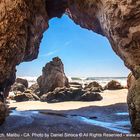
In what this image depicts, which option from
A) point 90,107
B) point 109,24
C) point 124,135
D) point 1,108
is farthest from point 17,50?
point 90,107

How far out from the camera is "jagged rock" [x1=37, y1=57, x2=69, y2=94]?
52.6ft

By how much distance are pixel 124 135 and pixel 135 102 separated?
0.97m

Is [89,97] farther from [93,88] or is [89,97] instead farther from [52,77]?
[93,88]

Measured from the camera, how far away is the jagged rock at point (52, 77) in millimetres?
16047

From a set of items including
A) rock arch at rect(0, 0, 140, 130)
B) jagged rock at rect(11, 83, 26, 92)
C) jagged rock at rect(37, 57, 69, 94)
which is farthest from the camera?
jagged rock at rect(11, 83, 26, 92)

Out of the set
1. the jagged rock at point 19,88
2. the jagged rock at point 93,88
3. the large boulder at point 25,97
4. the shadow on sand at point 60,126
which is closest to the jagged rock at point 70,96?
the large boulder at point 25,97

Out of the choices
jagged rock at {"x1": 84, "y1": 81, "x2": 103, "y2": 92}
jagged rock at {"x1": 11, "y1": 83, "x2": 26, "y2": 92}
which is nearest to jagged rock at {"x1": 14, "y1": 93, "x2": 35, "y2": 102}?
jagged rock at {"x1": 84, "y1": 81, "x2": 103, "y2": 92}

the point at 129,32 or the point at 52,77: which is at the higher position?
the point at 129,32

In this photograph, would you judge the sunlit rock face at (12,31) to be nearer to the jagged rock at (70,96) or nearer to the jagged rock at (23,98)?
the jagged rock at (70,96)

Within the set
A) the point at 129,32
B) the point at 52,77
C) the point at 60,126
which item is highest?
the point at 129,32

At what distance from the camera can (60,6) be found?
38.0 ft

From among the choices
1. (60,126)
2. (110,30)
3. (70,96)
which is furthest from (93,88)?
(60,126)

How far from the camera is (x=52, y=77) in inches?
640

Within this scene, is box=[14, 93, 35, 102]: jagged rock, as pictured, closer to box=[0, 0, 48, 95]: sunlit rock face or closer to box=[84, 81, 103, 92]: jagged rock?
box=[84, 81, 103, 92]: jagged rock
